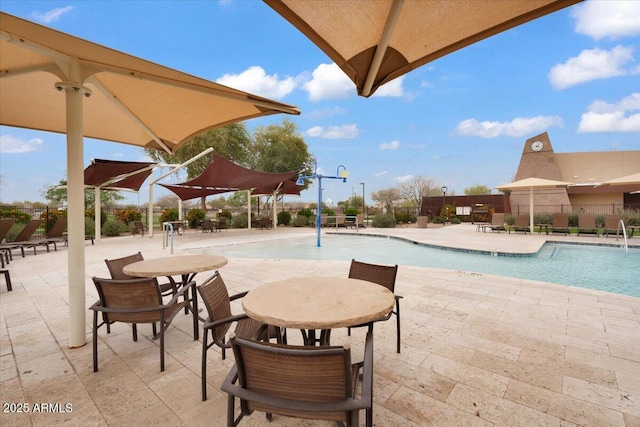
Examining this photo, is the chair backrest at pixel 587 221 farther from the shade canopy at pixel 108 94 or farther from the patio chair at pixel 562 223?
the shade canopy at pixel 108 94

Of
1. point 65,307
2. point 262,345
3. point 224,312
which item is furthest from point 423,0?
point 65,307

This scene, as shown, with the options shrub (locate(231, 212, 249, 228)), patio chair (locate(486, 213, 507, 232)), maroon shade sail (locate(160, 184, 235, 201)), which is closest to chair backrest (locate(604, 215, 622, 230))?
patio chair (locate(486, 213, 507, 232))

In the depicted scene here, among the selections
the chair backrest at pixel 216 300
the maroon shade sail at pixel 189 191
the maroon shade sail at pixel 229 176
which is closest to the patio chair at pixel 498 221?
the maroon shade sail at pixel 229 176

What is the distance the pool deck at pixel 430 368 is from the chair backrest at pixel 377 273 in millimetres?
Answer: 560

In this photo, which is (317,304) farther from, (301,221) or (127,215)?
(301,221)

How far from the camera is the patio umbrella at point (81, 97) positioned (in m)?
2.03

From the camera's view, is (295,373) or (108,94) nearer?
A: (295,373)

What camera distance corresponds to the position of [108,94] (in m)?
2.86

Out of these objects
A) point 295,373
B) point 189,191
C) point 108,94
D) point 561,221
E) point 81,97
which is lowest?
point 295,373

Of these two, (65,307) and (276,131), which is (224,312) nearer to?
(65,307)

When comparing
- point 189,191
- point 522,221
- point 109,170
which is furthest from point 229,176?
point 522,221

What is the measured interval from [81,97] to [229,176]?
808 centimetres

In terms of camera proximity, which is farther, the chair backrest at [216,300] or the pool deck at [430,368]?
the chair backrest at [216,300]

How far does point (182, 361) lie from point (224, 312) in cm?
66
